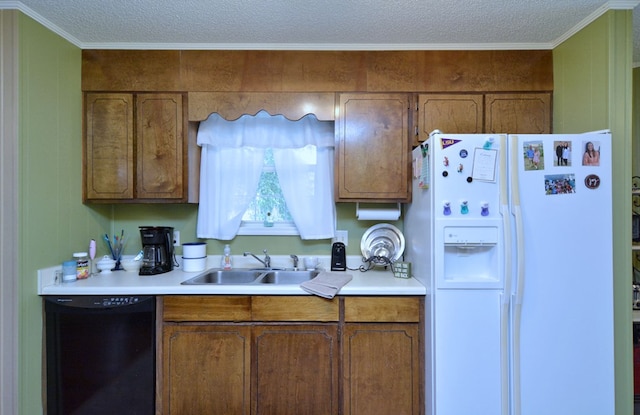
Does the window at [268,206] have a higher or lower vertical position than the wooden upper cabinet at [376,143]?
lower

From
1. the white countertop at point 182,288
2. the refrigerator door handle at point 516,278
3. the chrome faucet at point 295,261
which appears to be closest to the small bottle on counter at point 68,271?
the white countertop at point 182,288

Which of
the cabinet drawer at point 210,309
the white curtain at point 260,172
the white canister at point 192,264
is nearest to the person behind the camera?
the cabinet drawer at point 210,309

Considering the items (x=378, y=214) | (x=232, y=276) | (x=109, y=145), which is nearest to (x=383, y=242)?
(x=378, y=214)

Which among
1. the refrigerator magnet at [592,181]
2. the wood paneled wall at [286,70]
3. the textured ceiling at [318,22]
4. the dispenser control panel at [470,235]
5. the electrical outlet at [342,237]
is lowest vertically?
the electrical outlet at [342,237]

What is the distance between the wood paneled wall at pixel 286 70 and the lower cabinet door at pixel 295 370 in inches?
58.2

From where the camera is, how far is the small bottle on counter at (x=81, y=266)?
188 centimetres

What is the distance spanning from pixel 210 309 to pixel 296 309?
0.47 metres

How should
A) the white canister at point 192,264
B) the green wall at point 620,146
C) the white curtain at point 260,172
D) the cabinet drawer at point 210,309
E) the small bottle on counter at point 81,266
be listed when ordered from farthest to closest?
the white curtain at point 260,172 → the white canister at point 192,264 → the small bottle on counter at point 81,266 → the cabinet drawer at point 210,309 → the green wall at point 620,146

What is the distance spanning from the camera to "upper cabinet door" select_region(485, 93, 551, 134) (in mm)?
1966

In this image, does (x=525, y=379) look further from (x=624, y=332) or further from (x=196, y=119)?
(x=196, y=119)

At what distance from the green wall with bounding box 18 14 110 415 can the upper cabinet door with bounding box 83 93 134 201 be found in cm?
6

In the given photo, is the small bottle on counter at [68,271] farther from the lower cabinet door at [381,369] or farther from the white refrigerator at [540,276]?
the white refrigerator at [540,276]

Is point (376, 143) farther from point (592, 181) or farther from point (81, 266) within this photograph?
point (81, 266)

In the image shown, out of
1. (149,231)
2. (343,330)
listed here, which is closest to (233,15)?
(149,231)
